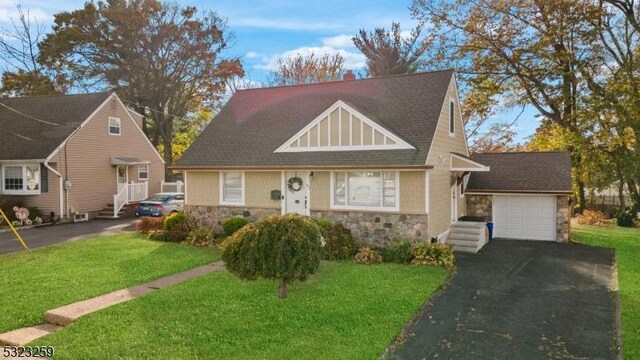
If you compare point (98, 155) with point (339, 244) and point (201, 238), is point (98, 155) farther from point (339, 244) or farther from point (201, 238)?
point (339, 244)

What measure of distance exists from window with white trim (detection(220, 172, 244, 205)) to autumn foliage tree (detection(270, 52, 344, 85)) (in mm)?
22447

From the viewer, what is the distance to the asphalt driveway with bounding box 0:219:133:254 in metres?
15.2

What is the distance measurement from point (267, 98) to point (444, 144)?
27.5ft

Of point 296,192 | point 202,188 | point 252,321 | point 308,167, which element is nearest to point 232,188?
point 202,188

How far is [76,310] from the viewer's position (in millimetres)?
7824

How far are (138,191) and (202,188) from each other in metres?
10.9

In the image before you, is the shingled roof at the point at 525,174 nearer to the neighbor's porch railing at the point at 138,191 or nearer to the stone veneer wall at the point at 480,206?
the stone veneer wall at the point at 480,206

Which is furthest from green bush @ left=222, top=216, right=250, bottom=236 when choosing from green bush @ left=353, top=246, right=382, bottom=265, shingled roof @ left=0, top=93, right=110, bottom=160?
shingled roof @ left=0, top=93, right=110, bottom=160

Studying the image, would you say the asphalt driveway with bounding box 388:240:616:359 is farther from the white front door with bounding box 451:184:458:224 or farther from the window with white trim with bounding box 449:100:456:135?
the window with white trim with bounding box 449:100:456:135

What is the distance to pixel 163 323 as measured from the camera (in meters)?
7.20

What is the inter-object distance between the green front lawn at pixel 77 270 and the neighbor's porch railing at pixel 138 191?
9.74 m

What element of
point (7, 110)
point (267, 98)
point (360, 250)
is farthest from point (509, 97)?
point (7, 110)

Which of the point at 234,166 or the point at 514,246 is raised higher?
the point at 234,166

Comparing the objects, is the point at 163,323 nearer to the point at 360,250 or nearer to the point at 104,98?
the point at 360,250
